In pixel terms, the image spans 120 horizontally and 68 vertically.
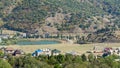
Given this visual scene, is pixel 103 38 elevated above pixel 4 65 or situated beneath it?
situated beneath

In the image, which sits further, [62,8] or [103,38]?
[62,8]

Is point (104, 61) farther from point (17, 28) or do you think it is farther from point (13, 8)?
point (13, 8)

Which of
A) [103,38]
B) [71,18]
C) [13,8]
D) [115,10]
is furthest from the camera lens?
[115,10]

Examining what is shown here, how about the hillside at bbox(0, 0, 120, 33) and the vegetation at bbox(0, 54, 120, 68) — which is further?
the hillside at bbox(0, 0, 120, 33)

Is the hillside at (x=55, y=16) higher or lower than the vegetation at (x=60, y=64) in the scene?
lower

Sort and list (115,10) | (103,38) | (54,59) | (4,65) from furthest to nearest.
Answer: (115,10) < (103,38) < (54,59) < (4,65)

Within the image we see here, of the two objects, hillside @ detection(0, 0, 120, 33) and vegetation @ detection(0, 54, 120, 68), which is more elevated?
vegetation @ detection(0, 54, 120, 68)

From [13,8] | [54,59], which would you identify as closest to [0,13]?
[13,8]

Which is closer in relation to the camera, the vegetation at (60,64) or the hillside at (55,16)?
the vegetation at (60,64)
